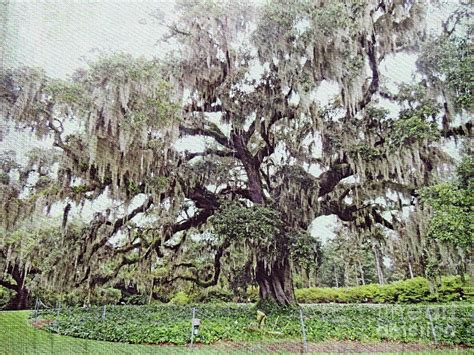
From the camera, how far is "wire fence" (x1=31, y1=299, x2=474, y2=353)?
7.19 ft

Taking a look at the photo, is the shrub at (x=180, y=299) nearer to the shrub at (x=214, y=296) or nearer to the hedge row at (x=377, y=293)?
the shrub at (x=214, y=296)

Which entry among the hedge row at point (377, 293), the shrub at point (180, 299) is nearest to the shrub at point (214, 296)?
the shrub at point (180, 299)

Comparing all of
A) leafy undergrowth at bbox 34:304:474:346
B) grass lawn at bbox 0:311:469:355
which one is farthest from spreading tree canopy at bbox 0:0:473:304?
grass lawn at bbox 0:311:469:355

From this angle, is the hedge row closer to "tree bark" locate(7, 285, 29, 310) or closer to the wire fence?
the wire fence

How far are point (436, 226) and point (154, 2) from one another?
2474mm

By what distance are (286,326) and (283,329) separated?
9cm

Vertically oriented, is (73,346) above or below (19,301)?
below

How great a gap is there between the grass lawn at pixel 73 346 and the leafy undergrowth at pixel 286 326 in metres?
0.08

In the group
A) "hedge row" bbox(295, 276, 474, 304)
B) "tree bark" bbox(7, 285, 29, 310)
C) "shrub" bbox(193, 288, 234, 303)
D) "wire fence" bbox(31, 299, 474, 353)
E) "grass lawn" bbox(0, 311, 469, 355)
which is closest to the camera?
"grass lawn" bbox(0, 311, 469, 355)

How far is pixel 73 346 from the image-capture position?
200cm

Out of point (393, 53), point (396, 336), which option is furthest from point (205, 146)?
point (396, 336)

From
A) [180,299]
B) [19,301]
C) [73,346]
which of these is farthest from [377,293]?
[19,301]

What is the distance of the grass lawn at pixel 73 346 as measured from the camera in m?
1.81

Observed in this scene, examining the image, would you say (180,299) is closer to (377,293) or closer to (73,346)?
(73,346)
